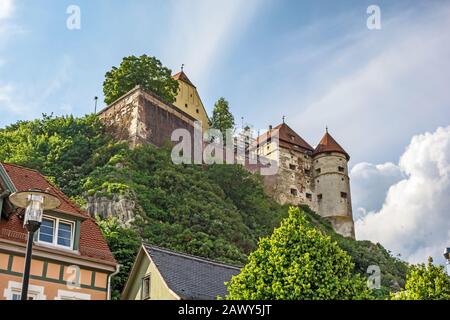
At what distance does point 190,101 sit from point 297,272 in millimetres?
64266

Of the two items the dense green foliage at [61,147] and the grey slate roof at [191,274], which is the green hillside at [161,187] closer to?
the dense green foliage at [61,147]

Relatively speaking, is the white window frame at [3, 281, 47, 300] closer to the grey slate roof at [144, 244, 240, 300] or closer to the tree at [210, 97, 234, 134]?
the grey slate roof at [144, 244, 240, 300]

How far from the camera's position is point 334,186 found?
8094cm

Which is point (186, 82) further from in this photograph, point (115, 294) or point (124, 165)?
point (115, 294)

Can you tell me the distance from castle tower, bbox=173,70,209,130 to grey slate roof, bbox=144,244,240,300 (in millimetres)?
56221

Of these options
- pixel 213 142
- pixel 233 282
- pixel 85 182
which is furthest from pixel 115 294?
pixel 213 142

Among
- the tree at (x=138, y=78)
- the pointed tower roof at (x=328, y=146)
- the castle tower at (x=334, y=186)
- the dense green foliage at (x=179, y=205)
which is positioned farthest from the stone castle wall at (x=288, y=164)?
the dense green foliage at (x=179, y=205)

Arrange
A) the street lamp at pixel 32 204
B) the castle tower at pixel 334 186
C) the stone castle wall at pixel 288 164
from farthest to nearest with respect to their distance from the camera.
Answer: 1. the castle tower at pixel 334 186
2. the stone castle wall at pixel 288 164
3. the street lamp at pixel 32 204

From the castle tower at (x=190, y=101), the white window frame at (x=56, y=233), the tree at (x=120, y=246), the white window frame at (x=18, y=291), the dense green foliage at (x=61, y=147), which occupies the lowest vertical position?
the white window frame at (x=18, y=291)

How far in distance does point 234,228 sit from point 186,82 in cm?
3452

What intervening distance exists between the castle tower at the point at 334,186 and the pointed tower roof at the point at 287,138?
2.08 metres

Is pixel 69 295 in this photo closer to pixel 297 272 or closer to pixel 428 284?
pixel 297 272

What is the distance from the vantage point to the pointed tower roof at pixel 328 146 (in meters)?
84.4
